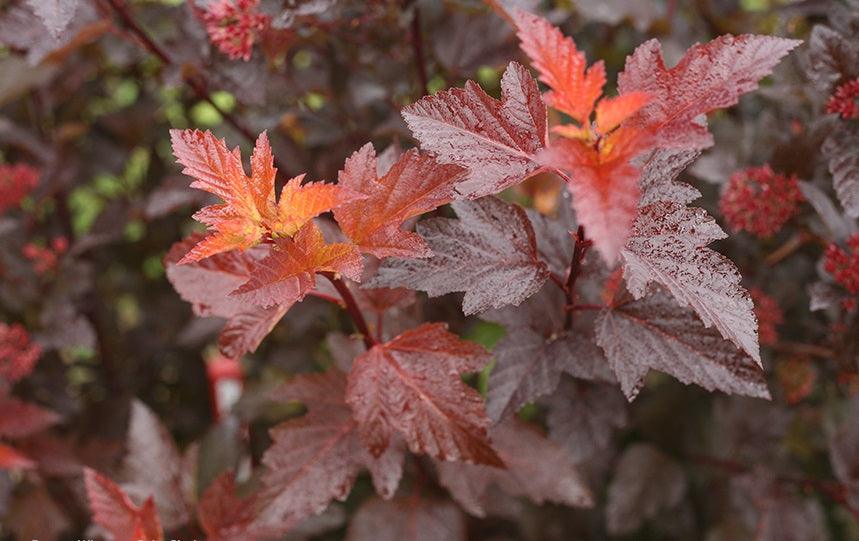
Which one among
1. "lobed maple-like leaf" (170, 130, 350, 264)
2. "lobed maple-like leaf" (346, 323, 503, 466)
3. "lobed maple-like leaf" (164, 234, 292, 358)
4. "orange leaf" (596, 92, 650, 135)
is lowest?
"lobed maple-like leaf" (346, 323, 503, 466)

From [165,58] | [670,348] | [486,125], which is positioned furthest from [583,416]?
[165,58]

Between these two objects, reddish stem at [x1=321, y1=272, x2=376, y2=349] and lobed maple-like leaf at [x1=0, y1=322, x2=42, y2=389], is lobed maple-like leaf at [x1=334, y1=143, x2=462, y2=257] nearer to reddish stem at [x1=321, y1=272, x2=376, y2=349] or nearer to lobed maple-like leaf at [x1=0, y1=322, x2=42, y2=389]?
reddish stem at [x1=321, y1=272, x2=376, y2=349]

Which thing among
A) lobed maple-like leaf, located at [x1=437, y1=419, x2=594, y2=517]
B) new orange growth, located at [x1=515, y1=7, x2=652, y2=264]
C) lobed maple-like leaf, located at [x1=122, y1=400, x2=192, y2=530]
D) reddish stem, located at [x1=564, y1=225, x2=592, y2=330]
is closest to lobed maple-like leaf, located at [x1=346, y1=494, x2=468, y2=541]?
lobed maple-like leaf, located at [x1=437, y1=419, x2=594, y2=517]

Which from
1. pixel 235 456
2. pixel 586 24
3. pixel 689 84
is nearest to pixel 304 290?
pixel 689 84

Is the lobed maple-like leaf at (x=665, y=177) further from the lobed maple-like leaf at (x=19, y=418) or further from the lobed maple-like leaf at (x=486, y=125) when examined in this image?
the lobed maple-like leaf at (x=19, y=418)

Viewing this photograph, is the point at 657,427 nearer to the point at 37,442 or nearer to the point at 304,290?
the point at 304,290

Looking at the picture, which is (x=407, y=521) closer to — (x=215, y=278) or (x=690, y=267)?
(x=215, y=278)
